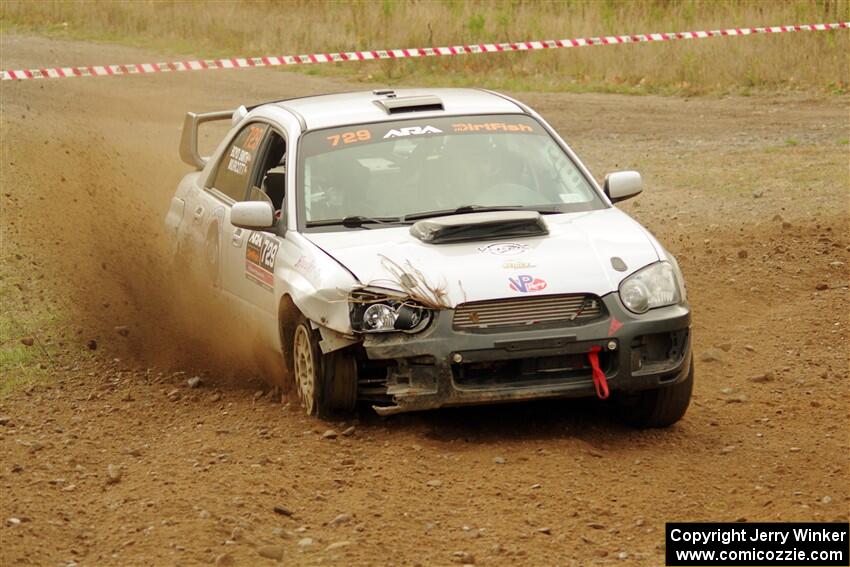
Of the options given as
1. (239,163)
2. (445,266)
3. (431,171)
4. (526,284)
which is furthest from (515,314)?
(239,163)

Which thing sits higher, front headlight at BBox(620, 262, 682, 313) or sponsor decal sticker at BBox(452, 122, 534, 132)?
sponsor decal sticker at BBox(452, 122, 534, 132)

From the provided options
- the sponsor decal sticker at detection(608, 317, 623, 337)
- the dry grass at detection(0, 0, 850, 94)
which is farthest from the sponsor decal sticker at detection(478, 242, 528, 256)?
the dry grass at detection(0, 0, 850, 94)

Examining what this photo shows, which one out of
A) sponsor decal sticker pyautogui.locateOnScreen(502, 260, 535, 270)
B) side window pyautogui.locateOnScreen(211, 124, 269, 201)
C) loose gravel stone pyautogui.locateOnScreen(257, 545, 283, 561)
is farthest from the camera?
side window pyautogui.locateOnScreen(211, 124, 269, 201)

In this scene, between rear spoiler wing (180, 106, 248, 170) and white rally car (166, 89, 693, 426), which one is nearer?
white rally car (166, 89, 693, 426)

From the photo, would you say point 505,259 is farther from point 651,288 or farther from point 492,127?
point 492,127

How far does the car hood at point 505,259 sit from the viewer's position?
289 inches

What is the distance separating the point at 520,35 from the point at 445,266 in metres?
18.5

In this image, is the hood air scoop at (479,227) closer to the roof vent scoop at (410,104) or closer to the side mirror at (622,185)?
the side mirror at (622,185)

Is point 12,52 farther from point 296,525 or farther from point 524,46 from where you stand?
point 296,525

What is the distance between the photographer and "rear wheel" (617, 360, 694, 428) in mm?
7648

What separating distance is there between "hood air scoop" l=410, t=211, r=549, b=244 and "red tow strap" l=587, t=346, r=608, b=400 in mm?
802

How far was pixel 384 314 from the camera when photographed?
289 inches

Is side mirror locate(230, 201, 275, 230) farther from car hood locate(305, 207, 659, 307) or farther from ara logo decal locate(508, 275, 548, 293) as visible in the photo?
ara logo decal locate(508, 275, 548, 293)

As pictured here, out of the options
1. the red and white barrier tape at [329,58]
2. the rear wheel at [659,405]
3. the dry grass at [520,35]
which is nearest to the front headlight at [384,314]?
the rear wheel at [659,405]
